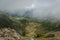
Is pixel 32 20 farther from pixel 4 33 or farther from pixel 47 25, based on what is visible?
pixel 4 33

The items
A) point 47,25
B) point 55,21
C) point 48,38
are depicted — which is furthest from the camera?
point 55,21

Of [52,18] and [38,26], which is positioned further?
[52,18]

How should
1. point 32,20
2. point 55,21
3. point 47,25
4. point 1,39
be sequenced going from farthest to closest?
point 32,20 < point 55,21 < point 47,25 < point 1,39

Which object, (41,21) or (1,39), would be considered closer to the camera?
(1,39)

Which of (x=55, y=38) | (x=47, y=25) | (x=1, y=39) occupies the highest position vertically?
(x=47, y=25)

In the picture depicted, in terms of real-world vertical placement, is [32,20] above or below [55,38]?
above

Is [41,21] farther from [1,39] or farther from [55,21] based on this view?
[1,39]

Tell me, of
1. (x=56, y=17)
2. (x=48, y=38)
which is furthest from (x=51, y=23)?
(x=48, y=38)

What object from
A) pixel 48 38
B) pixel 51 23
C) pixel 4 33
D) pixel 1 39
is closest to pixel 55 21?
pixel 51 23

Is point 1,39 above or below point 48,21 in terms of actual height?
below
